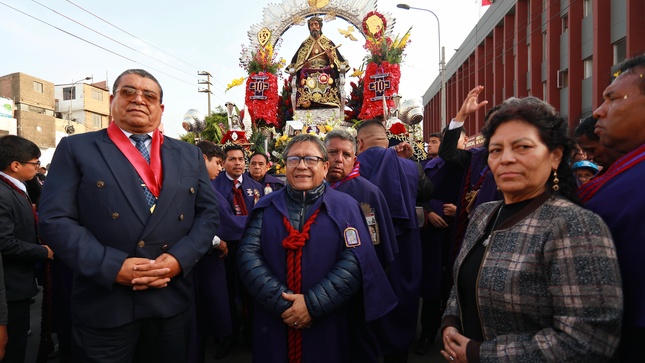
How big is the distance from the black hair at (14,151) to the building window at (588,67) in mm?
A: 17808

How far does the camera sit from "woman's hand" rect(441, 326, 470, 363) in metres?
1.80

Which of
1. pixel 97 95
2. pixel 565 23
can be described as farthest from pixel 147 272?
pixel 97 95

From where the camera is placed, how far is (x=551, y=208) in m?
1.64

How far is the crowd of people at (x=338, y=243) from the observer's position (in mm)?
1525

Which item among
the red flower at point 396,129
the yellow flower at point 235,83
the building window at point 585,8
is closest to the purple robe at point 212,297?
the red flower at point 396,129

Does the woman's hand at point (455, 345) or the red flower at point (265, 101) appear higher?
the red flower at point (265, 101)

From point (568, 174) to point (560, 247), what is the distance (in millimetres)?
434

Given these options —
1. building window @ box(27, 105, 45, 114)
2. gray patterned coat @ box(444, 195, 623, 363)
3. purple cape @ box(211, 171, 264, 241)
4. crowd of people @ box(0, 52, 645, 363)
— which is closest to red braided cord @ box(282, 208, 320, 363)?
crowd of people @ box(0, 52, 645, 363)

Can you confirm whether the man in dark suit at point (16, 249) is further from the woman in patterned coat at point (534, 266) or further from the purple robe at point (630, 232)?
the purple robe at point (630, 232)

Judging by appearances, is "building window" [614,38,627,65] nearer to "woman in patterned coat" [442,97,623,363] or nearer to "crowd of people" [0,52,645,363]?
"crowd of people" [0,52,645,363]

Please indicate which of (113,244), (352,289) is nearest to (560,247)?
(352,289)

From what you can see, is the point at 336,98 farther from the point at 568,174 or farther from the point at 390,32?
the point at 568,174

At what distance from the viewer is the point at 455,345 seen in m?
1.86

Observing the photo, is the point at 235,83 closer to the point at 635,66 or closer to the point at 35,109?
the point at 635,66
